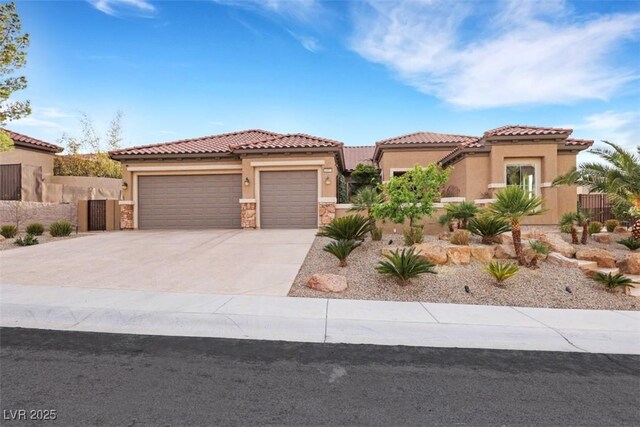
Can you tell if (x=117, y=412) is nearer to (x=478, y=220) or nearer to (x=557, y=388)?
(x=557, y=388)

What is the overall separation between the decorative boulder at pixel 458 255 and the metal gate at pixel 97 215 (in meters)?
16.1

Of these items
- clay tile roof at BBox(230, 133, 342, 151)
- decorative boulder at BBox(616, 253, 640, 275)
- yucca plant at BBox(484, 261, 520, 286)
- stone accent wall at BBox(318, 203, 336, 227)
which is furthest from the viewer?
clay tile roof at BBox(230, 133, 342, 151)

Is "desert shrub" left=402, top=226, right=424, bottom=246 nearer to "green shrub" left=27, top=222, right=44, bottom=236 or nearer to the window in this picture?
the window

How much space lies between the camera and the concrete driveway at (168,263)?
7.77 metres

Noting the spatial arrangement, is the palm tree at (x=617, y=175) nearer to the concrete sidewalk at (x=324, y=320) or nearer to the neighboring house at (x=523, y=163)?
the neighboring house at (x=523, y=163)

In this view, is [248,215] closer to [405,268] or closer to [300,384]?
[405,268]

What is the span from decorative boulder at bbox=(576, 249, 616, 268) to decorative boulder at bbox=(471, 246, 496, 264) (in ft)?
7.89

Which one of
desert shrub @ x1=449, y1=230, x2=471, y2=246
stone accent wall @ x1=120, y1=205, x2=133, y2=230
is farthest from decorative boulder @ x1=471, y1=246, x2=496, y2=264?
stone accent wall @ x1=120, y1=205, x2=133, y2=230

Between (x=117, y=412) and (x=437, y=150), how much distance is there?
20.0 metres

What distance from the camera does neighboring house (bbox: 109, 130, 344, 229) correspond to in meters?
16.2

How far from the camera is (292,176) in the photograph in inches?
648

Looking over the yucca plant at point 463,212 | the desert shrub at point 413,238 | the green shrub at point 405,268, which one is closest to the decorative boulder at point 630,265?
the yucca plant at point 463,212

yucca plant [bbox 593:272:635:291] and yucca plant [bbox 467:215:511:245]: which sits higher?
yucca plant [bbox 467:215:511:245]

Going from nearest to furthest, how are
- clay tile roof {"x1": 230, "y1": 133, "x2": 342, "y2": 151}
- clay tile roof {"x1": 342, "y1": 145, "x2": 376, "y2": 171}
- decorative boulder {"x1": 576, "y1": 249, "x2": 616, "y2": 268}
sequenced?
decorative boulder {"x1": 576, "y1": 249, "x2": 616, "y2": 268} < clay tile roof {"x1": 230, "y1": 133, "x2": 342, "y2": 151} < clay tile roof {"x1": 342, "y1": 145, "x2": 376, "y2": 171}
